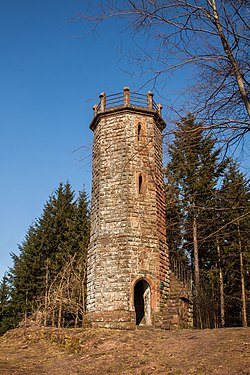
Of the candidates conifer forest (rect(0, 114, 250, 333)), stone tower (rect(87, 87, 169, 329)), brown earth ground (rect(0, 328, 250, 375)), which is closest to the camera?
brown earth ground (rect(0, 328, 250, 375))

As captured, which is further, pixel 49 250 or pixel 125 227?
pixel 49 250

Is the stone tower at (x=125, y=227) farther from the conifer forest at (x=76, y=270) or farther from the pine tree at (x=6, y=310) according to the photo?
the pine tree at (x=6, y=310)

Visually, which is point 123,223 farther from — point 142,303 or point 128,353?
point 128,353

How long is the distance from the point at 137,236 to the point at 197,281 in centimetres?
716

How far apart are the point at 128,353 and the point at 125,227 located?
705 centimetres

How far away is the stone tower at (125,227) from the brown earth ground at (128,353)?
3.08 meters

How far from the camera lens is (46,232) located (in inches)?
1092

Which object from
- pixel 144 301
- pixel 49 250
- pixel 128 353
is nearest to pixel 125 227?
pixel 144 301

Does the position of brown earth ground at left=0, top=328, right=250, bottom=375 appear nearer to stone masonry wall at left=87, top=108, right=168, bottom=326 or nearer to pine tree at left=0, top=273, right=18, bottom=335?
stone masonry wall at left=87, top=108, right=168, bottom=326

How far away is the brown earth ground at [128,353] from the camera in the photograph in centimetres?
734

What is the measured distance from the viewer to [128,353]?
8.96 meters

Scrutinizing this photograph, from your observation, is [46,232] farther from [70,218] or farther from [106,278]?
[106,278]

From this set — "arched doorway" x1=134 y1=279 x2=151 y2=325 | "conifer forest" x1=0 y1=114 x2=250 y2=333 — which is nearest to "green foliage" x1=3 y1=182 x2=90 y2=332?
"conifer forest" x1=0 y1=114 x2=250 y2=333

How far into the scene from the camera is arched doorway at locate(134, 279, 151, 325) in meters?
15.1
